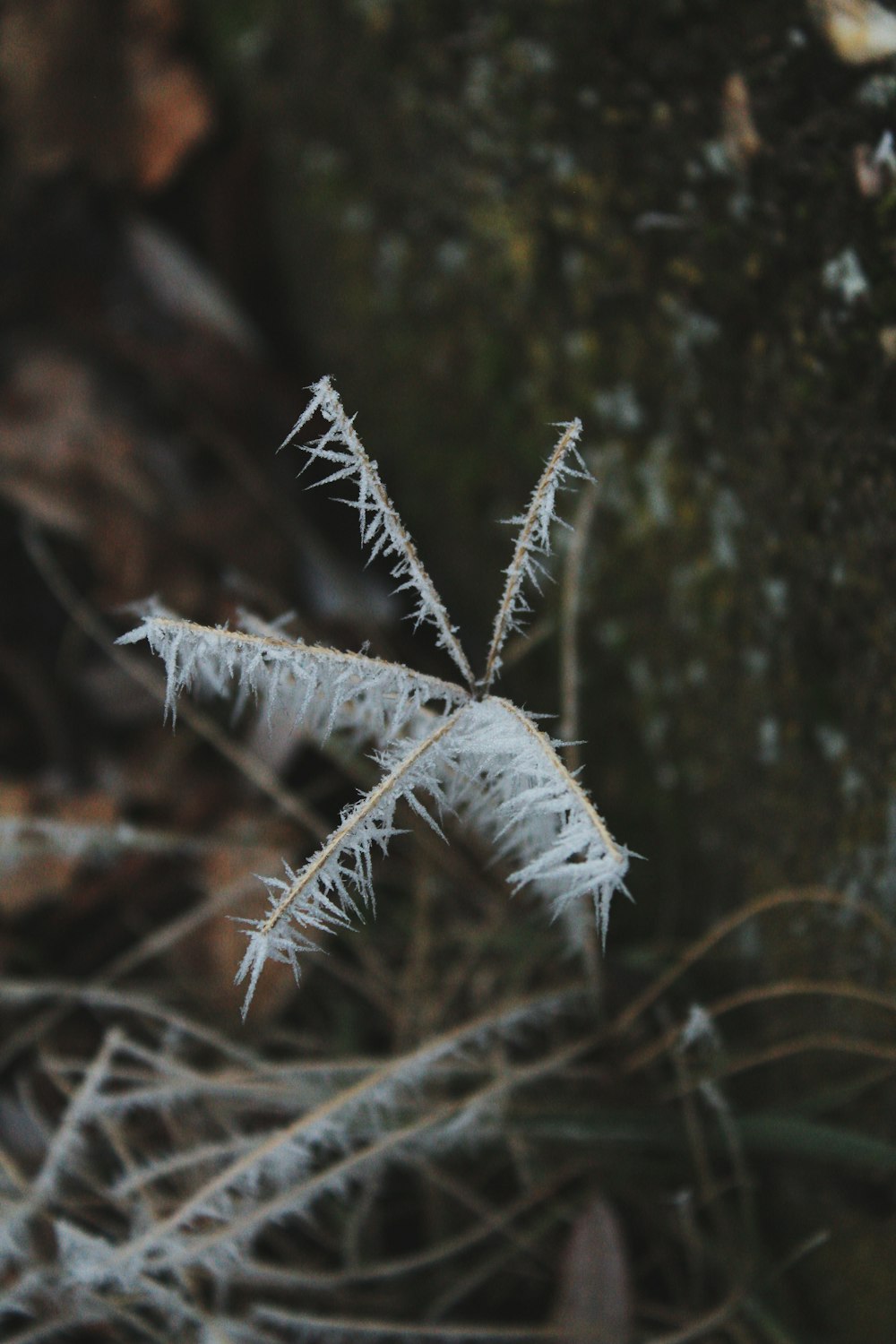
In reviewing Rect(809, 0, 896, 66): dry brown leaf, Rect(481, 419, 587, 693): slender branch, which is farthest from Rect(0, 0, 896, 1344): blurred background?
Rect(481, 419, 587, 693): slender branch

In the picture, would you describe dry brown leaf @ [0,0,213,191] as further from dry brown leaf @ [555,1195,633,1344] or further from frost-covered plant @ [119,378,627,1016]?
dry brown leaf @ [555,1195,633,1344]

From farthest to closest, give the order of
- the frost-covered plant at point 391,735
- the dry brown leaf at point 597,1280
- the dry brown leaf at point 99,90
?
the dry brown leaf at point 99,90, the dry brown leaf at point 597,1280, the frost-covered plant at point 391,735

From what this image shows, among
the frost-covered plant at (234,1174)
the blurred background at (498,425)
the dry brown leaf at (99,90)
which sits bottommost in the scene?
the frost-covered plant at (234,1174)

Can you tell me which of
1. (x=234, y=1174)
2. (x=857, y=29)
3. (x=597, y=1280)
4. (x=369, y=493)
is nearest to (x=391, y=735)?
(x=369, y=493)

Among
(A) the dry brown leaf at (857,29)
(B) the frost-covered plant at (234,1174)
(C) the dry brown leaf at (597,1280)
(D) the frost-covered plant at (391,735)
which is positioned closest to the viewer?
(D) the frost-covered plant at (391,735)

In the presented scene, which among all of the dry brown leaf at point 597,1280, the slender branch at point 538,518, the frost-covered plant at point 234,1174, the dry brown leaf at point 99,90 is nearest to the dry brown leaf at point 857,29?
the slender branch at point 538,518

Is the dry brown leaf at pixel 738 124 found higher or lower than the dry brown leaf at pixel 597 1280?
higher

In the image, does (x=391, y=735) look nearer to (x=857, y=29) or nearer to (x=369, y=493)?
(x=369, y=493)

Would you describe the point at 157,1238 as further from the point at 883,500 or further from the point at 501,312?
the point at 501,312

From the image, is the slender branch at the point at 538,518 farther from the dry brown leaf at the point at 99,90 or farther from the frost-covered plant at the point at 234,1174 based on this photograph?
the dry brown leaf at the point at 99,90
